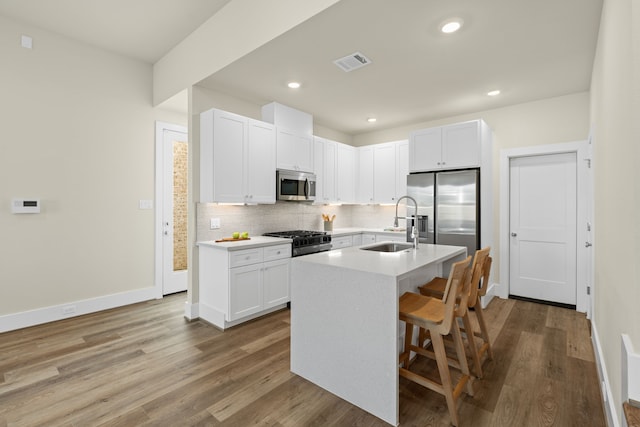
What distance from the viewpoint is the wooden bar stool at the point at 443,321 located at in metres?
1.85

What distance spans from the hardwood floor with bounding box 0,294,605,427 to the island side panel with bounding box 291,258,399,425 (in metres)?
0.11

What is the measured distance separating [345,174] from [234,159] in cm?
228

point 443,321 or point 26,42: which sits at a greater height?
point 26,42

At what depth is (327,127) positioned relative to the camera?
5664mm

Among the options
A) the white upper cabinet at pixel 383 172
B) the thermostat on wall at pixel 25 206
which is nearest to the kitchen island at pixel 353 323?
the white upper cabinet at pixel 383 172

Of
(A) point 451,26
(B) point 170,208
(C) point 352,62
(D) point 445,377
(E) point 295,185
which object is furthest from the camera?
(B) point 170,208

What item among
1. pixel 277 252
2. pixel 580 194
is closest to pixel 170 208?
pixel 277 252

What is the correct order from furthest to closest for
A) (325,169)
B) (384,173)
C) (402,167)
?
(384,173) → (402,167) → (325,169)

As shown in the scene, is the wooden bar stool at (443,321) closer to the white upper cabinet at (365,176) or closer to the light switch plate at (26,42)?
the white upper cabinet at (365,176)

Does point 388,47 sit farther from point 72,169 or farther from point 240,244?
point 72,169

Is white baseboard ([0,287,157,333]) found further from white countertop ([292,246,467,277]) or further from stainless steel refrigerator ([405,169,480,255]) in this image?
stainless steel refrigerator ([405,169,480,255])

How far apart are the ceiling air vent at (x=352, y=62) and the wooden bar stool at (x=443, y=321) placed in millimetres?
2187

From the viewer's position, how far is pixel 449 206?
13.8 ft

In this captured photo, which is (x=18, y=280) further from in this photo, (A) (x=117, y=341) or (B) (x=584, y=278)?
(B) (x=584, y=278)
